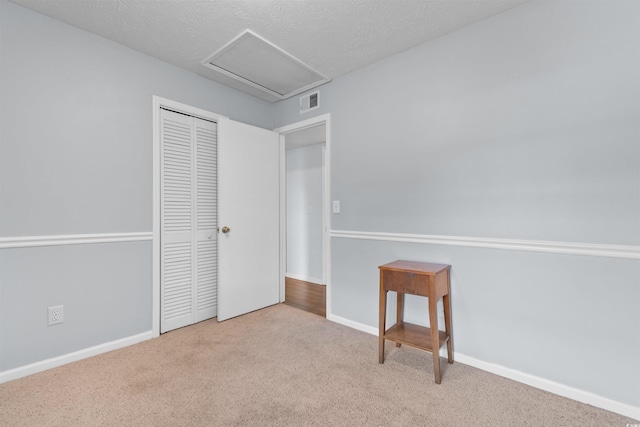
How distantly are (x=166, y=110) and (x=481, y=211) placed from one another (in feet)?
9.02

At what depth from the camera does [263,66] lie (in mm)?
2543

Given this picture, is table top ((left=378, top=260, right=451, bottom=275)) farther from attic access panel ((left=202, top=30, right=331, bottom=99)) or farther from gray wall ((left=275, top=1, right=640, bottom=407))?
attic access panel ((left=202, top=30, right=331, bottom=99))

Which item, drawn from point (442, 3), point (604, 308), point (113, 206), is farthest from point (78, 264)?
point (604, 308)

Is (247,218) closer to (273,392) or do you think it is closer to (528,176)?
(273,392)

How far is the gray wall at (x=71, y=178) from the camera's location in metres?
1.79

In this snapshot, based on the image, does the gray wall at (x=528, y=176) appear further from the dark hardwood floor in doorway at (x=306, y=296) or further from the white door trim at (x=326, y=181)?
the dark hardwood floor in doorway at (x=306, y=296)

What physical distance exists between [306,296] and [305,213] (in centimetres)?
144

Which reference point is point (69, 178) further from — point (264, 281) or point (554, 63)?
point (554, 63)

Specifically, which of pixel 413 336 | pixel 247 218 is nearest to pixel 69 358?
pixel 247 218

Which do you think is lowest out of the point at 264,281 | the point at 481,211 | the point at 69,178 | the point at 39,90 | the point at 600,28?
the point at 264,281

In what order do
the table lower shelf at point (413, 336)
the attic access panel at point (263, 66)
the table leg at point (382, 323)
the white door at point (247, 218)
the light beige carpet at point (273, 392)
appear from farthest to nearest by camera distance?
the white door at point (247, 218) → the attic access panel at point (263, 66) → the table leg at point (382, 323) → the table lower shelf at point (413, 336) → the light beige carpet at point (273, 392)

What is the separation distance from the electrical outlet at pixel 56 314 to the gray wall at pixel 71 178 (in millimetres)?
33

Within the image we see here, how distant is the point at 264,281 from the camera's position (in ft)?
10.2

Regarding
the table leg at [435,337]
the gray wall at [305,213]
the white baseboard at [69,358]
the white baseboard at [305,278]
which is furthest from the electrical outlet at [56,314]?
the gray wall at [305,213]
